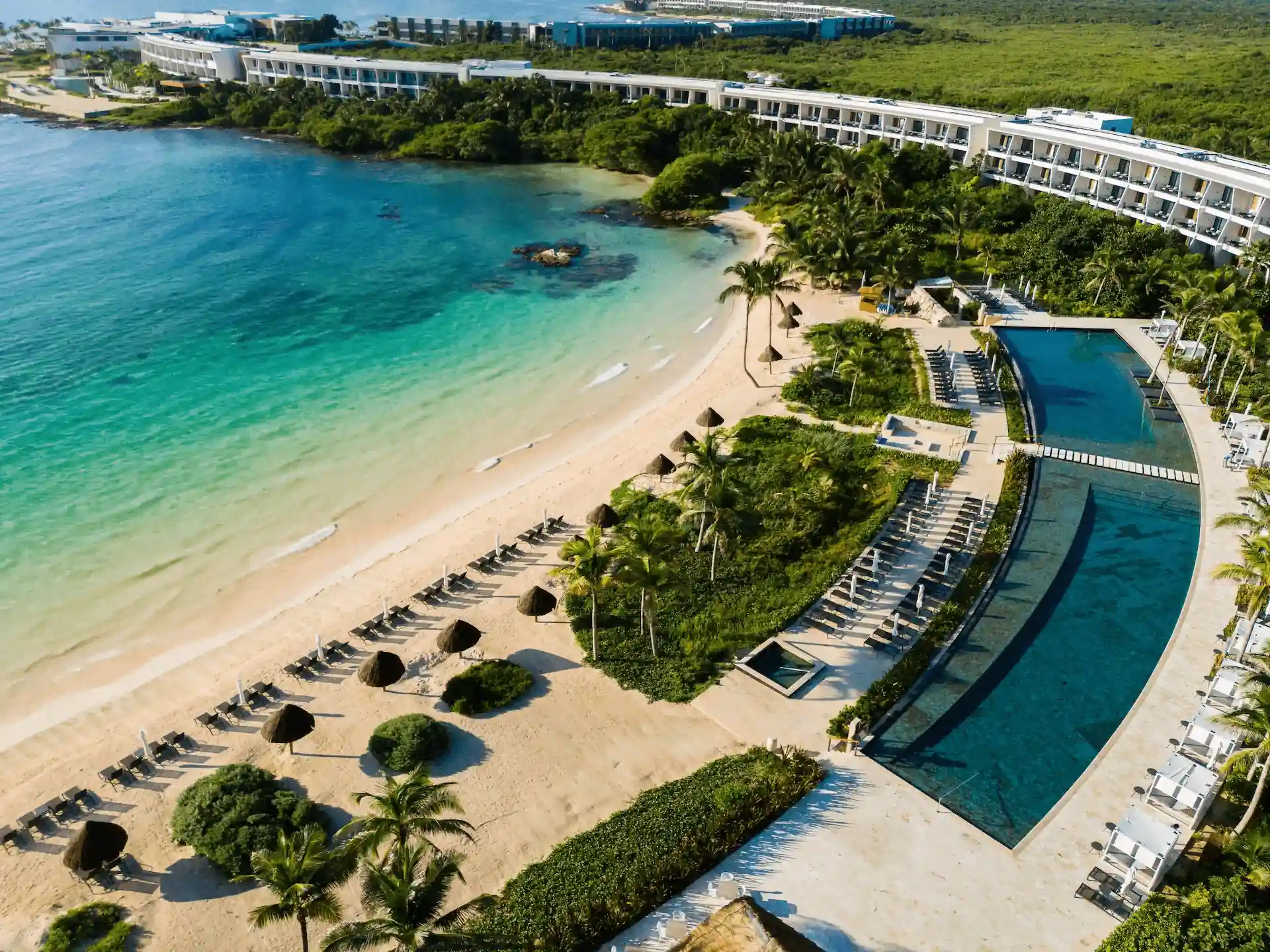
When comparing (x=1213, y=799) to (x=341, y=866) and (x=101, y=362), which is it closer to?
(x=341, y=866)

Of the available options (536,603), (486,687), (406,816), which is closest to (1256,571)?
(536,603)

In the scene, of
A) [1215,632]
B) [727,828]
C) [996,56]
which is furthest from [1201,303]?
[996,56]

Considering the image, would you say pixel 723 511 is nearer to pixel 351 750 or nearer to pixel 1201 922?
pixel 351 750

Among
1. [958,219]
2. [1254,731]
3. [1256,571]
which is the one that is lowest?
[1256,571]

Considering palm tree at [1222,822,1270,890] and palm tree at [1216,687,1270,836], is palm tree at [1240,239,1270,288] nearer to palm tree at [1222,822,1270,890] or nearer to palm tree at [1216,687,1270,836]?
palm tree at [1216,687,1270,836]

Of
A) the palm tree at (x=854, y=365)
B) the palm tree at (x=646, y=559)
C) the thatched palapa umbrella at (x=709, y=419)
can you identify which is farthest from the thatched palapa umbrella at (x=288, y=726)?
the palm tree at (x=854, y=365)
